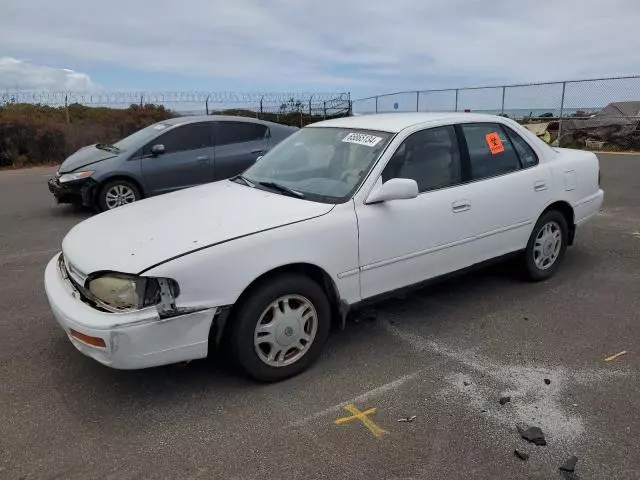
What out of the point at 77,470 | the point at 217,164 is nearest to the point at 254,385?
the point at 77,470

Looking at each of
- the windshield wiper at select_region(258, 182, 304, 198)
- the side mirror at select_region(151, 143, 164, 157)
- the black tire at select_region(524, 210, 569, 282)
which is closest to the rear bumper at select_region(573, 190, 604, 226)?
the black tire at select_region(524, 210, 569, 282)

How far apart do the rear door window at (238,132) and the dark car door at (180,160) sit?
185 mm

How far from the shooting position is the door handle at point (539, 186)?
4723mm

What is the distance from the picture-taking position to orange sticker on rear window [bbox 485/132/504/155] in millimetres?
4586

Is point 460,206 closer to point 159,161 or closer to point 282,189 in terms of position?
point 282,189

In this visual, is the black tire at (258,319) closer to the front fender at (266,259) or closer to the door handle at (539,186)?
the front fender at (266,259)

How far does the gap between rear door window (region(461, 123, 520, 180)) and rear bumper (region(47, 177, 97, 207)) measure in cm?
589

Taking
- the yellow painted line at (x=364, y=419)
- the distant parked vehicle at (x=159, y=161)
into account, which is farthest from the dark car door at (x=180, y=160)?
the yellow painted line at (x=364, y=419)

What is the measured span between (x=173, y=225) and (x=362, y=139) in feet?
5.12

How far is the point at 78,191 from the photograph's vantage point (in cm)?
823

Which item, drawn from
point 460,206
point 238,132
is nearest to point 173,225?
point 460,206

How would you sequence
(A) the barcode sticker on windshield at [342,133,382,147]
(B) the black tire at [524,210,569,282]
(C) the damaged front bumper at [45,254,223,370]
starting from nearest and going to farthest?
1. (C) the damaged front bumper at [45,254,223,370]
2. (A) the barcode sticker on windshield at [342,133,382,147]
3. (B) the black tire at [524,210,569,282]

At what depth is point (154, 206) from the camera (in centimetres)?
395

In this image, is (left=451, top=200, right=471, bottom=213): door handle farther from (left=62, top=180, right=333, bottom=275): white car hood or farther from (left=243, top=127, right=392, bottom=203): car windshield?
(left=62, top=180, right=333, bottom=275): white car hood
